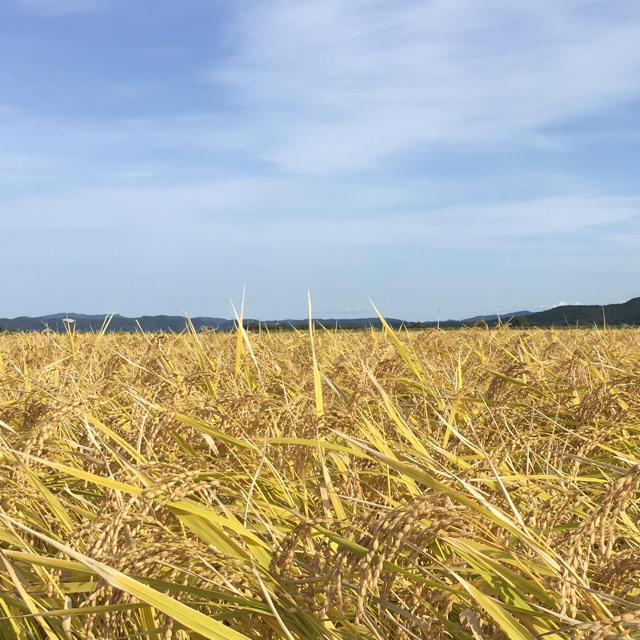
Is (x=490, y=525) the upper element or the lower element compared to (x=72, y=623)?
upper

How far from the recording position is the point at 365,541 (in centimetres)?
105

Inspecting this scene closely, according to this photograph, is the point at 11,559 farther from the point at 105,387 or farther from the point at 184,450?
the point at 105,387

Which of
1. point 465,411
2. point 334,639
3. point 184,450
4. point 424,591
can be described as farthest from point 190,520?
point 465,411

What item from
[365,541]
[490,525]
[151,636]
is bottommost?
[151,636]

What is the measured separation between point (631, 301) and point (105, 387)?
197 ft

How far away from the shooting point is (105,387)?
10.1 ft

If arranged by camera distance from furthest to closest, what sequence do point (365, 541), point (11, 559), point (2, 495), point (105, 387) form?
1. point (105, 387)
2. point (2, 495)
3. point (11, 559)
4. point (365, 541)

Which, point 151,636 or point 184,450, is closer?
point 151,636

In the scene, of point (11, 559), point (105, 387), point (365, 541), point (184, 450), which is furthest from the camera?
point (105, 387)

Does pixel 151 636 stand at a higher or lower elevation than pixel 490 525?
lower

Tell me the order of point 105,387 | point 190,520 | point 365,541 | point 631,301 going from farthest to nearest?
1. point 631,301
2. point 105,387
3. point 190,520
4. point 365,541

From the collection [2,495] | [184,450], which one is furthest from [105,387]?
[2,495]

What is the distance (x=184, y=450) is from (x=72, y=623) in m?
0.80

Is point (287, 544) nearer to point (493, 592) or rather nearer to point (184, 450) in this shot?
point (493, 592)
